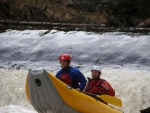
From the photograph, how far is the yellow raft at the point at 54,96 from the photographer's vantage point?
514 cm

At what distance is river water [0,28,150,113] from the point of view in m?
7.82

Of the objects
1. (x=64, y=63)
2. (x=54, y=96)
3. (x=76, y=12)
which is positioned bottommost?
(x=76, y=12)

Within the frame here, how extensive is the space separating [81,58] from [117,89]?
2.14 meters

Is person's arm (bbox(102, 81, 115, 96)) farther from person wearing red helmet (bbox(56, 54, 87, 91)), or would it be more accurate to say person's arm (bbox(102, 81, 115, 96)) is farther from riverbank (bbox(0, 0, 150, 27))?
riverbank (bbox(0, 0, 150, 27))

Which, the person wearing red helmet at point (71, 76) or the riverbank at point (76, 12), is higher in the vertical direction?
the person wearing red helmet at point (71, 76)

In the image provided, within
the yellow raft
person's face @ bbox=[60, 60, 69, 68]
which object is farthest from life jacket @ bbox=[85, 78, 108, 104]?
person's face @ bbox=[60, 60, 69, 68]

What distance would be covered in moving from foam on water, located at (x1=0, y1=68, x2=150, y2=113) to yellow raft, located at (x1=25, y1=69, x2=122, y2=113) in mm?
1732

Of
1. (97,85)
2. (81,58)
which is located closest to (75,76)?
(97,85)

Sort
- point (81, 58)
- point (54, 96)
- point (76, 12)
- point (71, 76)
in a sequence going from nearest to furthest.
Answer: point (54, 96)
point (71, 76)
point (81, 58)
point (76, 12)

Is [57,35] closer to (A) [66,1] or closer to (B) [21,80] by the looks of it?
(B) [21,80]

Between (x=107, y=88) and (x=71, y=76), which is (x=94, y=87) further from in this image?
(x=71, y=76)

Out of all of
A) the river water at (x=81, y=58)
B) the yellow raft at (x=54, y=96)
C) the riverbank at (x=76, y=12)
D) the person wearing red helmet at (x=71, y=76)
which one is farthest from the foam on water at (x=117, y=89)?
the riverbank at (x=76, y=12)

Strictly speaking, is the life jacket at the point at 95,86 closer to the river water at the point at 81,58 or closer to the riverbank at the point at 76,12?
the river water at the point at 81,58

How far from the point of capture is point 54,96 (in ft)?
17.2
